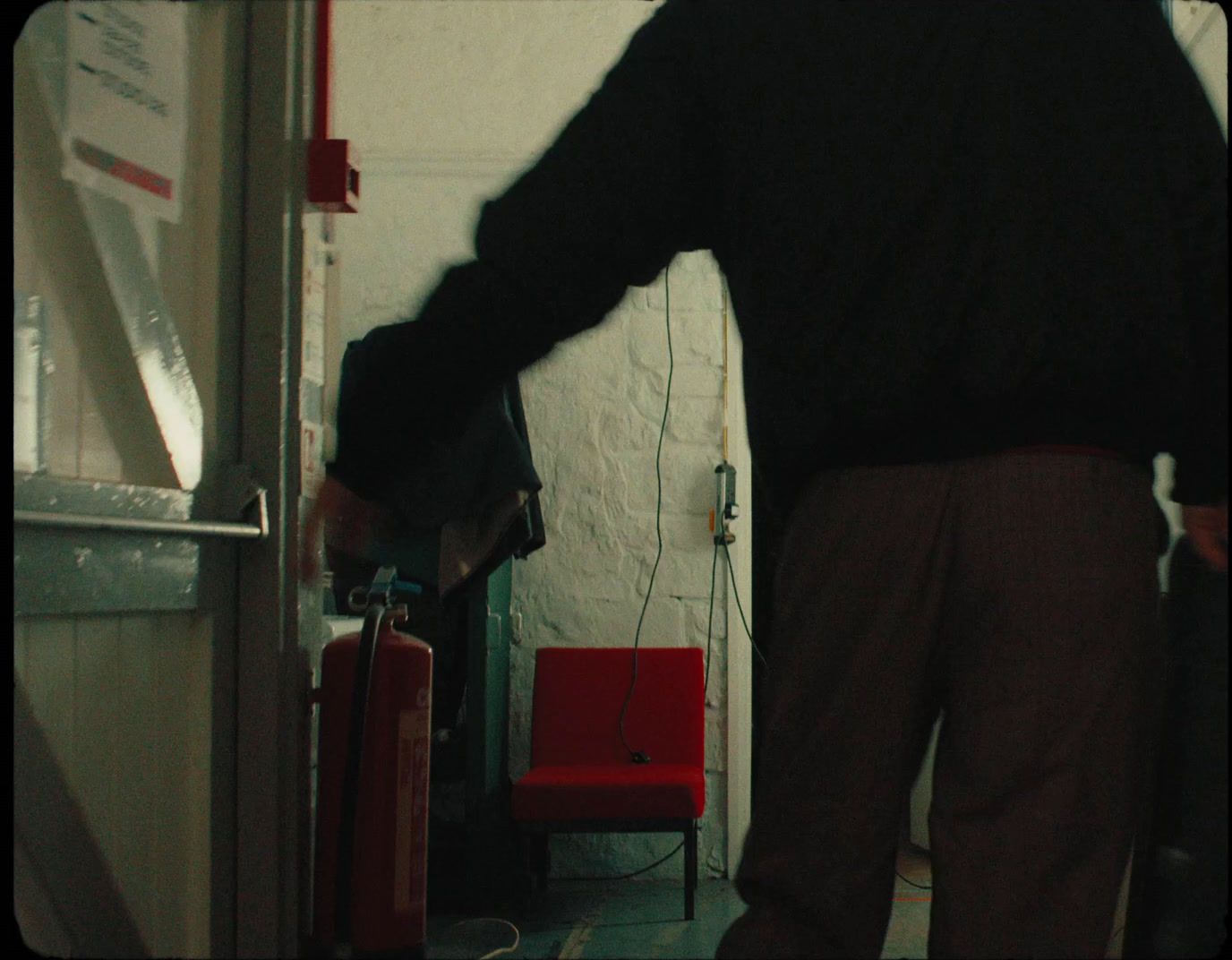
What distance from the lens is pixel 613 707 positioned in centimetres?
361

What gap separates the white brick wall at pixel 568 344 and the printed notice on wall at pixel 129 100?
2217mm

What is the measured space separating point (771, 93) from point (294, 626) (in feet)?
3.66

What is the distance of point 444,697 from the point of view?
334 cm

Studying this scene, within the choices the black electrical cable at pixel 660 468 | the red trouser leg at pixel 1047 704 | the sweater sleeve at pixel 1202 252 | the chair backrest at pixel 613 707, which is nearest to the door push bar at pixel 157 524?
the red trouser leg at pixel 1047 704

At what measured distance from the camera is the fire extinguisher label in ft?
6.47

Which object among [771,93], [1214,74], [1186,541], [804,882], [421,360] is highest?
[1214,74]

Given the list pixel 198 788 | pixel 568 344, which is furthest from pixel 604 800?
pixel 198 788

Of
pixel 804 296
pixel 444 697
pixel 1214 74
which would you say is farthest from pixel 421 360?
pixel 1214 74

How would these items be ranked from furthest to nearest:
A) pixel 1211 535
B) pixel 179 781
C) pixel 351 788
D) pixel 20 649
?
Result: pixel 351 788 → pixel 179 781 → pixel 20 649 → pixel 1211 535

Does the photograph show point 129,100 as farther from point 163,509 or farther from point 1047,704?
point 1047,704

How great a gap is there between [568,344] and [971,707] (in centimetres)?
294

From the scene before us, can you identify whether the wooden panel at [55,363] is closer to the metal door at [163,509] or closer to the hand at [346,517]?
the metal door at [163,509]

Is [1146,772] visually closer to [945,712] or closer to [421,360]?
[945,712]

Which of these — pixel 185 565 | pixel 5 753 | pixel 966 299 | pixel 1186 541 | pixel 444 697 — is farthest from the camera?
pixel 444 697
